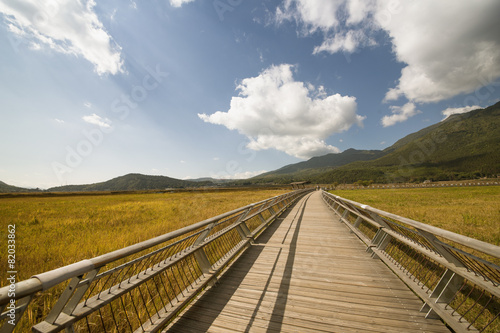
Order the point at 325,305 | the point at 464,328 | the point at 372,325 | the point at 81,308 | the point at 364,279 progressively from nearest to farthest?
the point at 81,308
the point at 464,328
the point at 372,325
the point at 325,305
the point at 364,279

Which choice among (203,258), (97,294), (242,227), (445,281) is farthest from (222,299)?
(445,281)

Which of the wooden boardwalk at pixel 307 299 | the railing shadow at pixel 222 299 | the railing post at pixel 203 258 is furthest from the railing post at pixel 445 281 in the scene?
the railing post at pixel 203 258

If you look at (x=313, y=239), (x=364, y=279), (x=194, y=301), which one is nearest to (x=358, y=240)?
(x=313, y=239)

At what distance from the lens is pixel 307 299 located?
3340mm

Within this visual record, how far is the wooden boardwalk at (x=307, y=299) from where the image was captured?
279 centimetres

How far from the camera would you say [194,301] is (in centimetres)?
334

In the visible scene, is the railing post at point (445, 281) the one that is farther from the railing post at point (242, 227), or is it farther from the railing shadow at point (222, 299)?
the railing post at point (242, 227)

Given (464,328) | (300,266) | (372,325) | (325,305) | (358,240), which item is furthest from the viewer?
(358,240)

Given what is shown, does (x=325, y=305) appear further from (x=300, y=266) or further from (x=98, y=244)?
(x=98, y=244)

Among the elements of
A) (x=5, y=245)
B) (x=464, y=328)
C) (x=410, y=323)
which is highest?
(x=5, y=245)

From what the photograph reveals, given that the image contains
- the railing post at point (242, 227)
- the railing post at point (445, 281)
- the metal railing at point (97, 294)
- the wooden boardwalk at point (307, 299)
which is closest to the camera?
the metal railing at point (97, 294)

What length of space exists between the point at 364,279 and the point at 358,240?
9.10ft

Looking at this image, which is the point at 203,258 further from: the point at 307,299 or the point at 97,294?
the point at 97,294

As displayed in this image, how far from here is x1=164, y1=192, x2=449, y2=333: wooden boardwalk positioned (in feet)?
9.14
